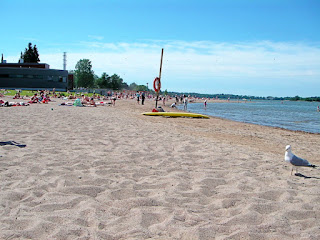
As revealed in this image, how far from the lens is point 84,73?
8650 centimetres

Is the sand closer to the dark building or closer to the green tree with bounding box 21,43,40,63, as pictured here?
the dark building

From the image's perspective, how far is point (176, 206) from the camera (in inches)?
141

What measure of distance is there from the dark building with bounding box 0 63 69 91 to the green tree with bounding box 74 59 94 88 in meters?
32.8

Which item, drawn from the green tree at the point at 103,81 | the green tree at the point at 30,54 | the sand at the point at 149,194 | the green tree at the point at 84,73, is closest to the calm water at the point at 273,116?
the sand at the point at 149,194

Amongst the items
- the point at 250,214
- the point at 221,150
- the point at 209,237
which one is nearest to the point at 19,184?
the point at 209,237

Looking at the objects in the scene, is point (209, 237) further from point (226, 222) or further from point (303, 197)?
point (303, 197)

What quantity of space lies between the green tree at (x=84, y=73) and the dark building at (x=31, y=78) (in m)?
32.8

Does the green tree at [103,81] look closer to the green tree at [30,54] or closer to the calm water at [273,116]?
the green tree at [30,54]

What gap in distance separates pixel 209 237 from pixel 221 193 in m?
1.25

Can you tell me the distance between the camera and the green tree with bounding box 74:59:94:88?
86062mm

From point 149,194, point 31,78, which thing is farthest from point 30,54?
point 149,194

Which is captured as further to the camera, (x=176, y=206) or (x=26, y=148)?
(x=26, y=148)

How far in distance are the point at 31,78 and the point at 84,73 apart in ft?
116

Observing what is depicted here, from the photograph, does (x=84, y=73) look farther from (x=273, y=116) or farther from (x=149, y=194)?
(x=149, y=194)
